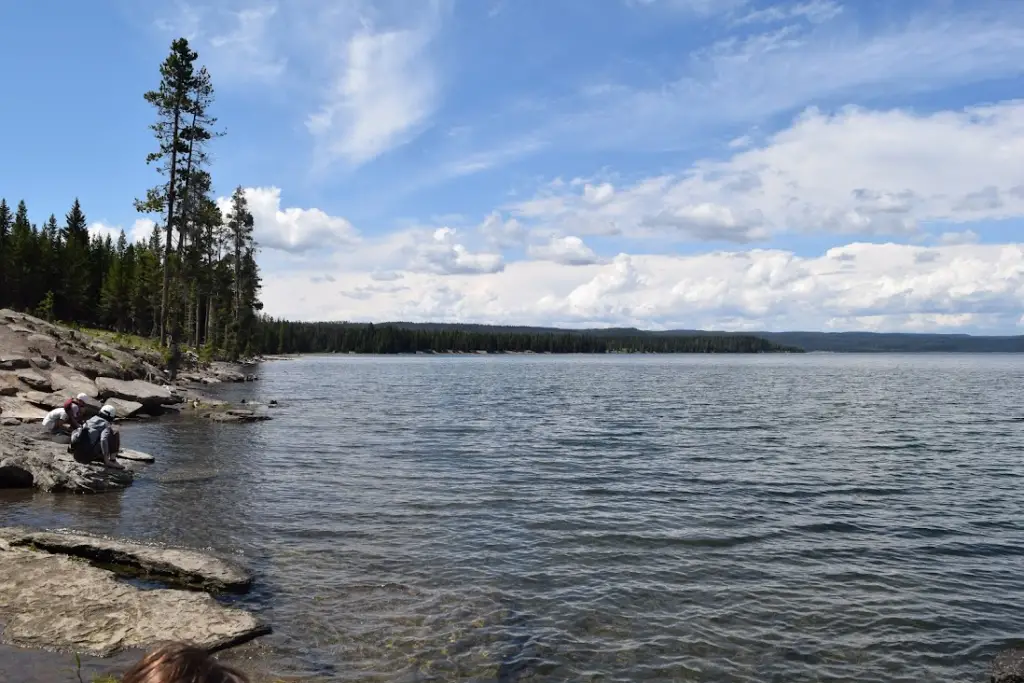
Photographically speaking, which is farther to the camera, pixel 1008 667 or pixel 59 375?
pixel 59 375

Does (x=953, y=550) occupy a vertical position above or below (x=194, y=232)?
below

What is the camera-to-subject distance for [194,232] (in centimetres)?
7850

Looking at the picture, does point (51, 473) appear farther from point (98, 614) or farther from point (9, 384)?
point (9, 384)

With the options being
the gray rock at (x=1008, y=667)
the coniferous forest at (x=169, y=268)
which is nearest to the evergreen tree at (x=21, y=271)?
the coniferous forest at (x=169, y=268)

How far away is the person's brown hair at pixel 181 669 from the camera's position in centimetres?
247

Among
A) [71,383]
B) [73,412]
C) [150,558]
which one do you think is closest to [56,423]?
[73,412]

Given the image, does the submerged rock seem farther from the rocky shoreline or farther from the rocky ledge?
the rocky shoreline

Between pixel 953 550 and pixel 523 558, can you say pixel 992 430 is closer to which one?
pixel 953 550

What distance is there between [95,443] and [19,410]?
11107 mm

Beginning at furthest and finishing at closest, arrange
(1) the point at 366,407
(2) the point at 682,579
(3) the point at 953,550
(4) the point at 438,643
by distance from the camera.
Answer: (1) the point at 366,407
(3) the point at 953,550
(2) the point at 682,579
(4) the point at 438,643

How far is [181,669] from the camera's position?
99.0 inches

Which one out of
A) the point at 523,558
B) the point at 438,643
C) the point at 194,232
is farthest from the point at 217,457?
the point at 194,232

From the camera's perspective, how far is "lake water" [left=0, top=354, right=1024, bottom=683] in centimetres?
1055

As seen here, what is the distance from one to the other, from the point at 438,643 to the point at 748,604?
560 cm
